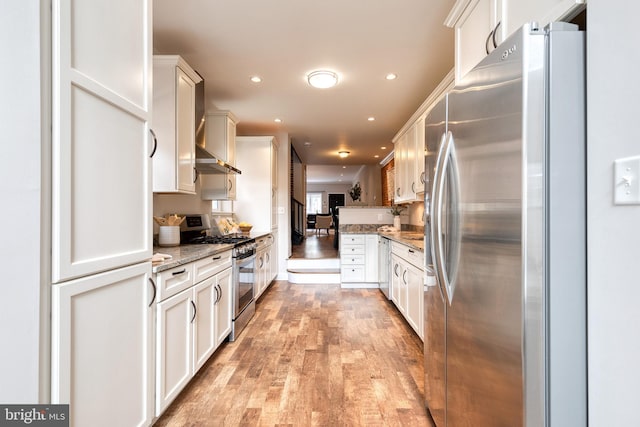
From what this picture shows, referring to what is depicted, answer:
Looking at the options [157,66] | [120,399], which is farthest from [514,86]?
[157,66]

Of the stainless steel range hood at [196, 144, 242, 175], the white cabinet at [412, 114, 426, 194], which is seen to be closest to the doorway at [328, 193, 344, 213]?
the white cabinet at [412, 114, 426, 194]

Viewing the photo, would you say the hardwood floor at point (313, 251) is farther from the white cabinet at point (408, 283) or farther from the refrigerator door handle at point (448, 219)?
the refrigerator door handle at point (448, 219)

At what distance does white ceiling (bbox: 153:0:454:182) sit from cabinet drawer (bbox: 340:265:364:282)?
235 cm

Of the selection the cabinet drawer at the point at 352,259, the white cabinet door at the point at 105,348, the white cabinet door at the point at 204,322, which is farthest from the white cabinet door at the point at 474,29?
the cabinet drawer at the point at 352,259

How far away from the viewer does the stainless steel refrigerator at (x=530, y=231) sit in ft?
2.85

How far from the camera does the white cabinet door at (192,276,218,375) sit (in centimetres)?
202

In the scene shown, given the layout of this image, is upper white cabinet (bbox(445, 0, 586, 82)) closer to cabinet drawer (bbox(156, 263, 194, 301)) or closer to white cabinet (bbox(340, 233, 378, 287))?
cabinet drawer (bbox(156, 263, 194, 301))

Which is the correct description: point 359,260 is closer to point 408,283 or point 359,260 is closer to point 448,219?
point 408,283
